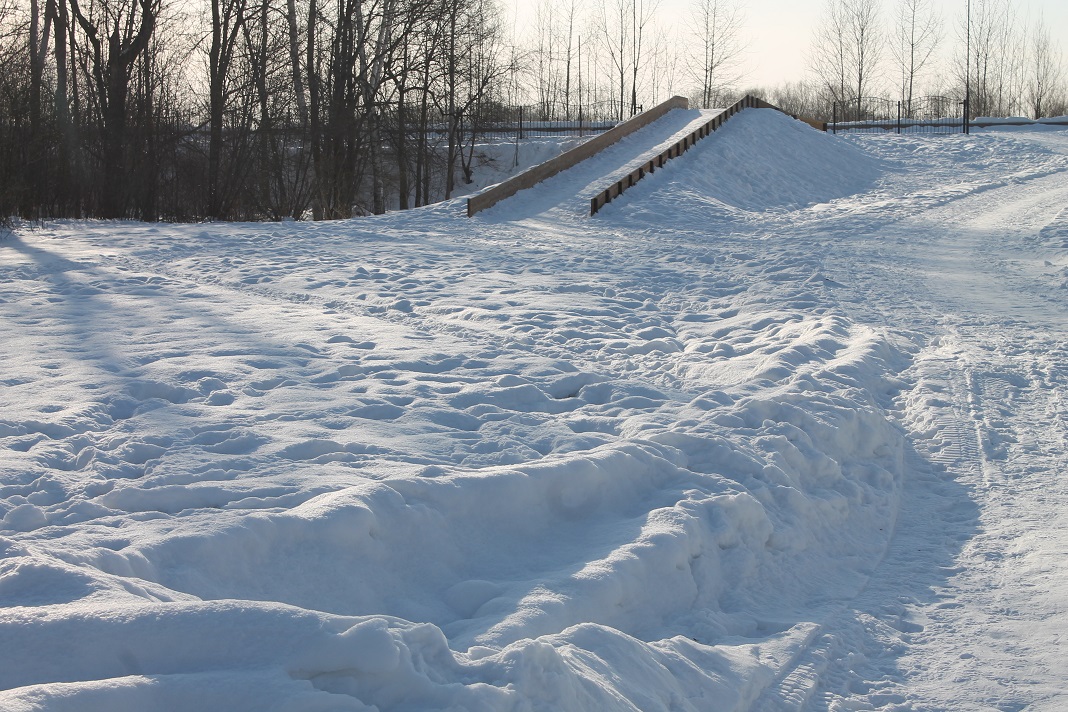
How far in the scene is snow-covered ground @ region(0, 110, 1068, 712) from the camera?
306 centimetres

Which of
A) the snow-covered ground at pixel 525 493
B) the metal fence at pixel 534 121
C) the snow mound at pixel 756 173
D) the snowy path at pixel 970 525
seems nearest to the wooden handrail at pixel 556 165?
the snow mound at pixel 756 173

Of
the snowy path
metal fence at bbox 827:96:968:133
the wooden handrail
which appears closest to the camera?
the snowy path

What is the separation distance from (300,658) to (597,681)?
1.03m

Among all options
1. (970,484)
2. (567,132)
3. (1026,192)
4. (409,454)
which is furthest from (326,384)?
(567,132)

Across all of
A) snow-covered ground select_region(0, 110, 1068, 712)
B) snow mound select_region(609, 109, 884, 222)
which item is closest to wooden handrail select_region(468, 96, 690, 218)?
snow mound select_region(609, 109, 884, 222)

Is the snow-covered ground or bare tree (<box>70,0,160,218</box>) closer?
the snow-covered ground

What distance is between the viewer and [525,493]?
4.80 metres

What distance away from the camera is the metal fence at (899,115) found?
37031mm

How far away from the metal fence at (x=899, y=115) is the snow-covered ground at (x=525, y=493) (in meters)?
28.9

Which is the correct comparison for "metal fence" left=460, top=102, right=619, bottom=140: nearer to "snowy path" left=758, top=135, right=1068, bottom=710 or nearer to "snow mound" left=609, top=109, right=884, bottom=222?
"snow mound" left=609, top=109, right=884, bottom=222

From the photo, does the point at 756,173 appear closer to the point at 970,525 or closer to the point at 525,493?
the point at 970,525

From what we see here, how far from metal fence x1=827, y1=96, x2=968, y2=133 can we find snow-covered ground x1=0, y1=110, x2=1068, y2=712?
28.9 metres

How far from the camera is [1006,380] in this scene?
7.61m

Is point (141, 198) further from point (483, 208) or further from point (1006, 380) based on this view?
point (1006, 380)
